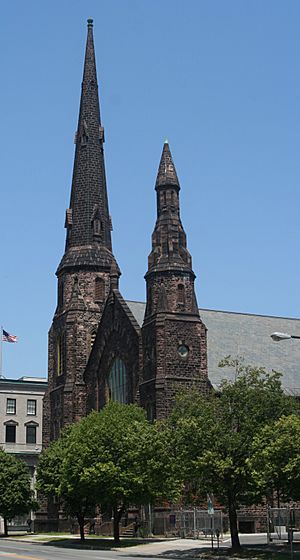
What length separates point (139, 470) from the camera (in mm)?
47438

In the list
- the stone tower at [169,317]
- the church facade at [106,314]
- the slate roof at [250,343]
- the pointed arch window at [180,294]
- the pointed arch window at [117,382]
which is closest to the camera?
the stone tower at [169,317]

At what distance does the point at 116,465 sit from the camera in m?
48.4

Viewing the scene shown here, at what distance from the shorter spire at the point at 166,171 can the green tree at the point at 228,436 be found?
79.4 feet

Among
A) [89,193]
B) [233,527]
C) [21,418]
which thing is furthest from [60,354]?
[233,527]

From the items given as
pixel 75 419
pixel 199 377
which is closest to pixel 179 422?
pixel 199 377

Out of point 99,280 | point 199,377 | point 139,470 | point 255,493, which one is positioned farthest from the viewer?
point 99,280

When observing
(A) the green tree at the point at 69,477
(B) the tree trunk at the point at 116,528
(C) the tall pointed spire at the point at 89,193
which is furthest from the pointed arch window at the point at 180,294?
(B) the tree trunk at the point at 116,528

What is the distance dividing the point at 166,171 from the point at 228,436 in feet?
92.8

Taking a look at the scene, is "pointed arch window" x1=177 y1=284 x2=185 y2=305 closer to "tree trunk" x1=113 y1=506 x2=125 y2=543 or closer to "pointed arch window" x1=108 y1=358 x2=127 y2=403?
"pointed arch window" x1=108 y1=358 x2=127 y2=403

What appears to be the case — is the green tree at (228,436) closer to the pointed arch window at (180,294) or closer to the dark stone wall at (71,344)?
the pointed arch window at (180,294)

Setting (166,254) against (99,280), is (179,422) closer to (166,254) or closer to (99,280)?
(166,254)

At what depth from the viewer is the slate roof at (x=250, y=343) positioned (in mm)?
62747

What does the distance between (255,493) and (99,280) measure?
37497 millimetres

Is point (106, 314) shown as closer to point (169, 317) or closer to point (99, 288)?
point (99, 288)
